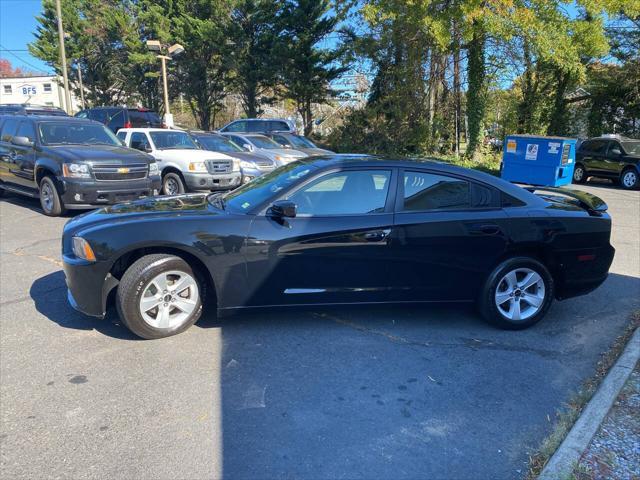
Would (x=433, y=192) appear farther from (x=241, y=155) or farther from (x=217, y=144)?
(x=217, y=144)

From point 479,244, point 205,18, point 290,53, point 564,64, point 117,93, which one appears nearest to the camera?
point 479,244

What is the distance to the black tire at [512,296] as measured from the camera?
173 inches

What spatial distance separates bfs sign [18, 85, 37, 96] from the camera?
62.4 metres

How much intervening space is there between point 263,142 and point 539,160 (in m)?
8.53

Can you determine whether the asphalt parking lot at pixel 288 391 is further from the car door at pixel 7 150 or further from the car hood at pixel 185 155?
the car hood at pixel 185 155

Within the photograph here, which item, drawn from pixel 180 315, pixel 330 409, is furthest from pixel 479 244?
pixel 180 315

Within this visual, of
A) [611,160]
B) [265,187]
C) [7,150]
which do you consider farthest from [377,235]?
[611,160]

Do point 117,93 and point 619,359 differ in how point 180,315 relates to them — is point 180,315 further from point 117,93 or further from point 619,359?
point 117,93

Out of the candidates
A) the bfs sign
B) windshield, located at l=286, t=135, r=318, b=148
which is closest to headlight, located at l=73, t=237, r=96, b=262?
windshield, located at l=286, t=135, r=318, b=148

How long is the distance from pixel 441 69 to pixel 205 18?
1815 cm

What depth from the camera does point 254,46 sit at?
30219mm

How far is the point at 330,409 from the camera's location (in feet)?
10.5

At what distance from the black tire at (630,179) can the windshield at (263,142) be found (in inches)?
446

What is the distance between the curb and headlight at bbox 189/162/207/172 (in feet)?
29.6
